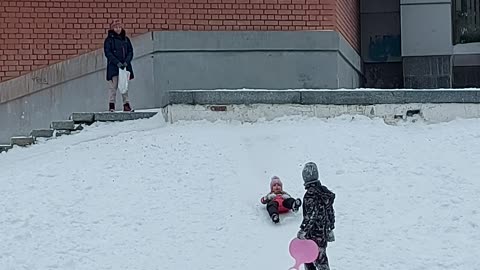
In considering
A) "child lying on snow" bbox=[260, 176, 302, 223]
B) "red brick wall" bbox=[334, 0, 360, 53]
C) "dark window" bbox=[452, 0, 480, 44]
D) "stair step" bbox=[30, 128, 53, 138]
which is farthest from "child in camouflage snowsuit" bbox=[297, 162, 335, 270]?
"dark window" bbox=[452, 0, 480, 44]

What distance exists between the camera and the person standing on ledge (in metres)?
12.3

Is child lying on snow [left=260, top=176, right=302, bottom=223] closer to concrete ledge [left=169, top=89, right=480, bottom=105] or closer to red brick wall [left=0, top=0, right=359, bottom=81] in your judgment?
concrete ledge [left=169, top=89, right=480, bottom=105]

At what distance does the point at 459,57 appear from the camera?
17.0 metres

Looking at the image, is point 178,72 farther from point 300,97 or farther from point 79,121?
point 300,97

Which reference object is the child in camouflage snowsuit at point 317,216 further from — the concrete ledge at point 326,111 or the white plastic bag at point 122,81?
the white plastic bag at point 122,81

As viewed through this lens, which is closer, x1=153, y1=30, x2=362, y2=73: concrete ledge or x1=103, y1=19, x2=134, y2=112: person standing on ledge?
x1=103, y1=19, x2=134, y2=112: person standing on ledge

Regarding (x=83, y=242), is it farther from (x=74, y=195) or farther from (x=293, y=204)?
(x=293, y=204)

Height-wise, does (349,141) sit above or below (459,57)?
below

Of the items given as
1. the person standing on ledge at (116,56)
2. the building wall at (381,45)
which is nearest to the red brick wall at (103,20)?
the person standing on ledge at (116,56)

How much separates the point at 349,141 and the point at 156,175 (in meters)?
2.29

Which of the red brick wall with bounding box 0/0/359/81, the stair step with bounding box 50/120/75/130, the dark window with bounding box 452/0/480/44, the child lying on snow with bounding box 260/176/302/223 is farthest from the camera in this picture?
the dark window with bounding box 452/0/480/44

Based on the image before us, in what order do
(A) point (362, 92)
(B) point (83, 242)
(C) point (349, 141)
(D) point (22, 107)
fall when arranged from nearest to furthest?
(B) point (83, 242) → (C) point (349, 141) → (A) point (362, 92) → (D) point (22, 107)

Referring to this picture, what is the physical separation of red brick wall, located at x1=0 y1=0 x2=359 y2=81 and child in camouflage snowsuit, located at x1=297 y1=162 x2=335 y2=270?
22.5ft

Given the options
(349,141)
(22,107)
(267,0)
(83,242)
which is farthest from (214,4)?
(83,242)
